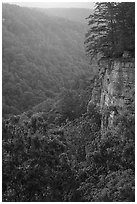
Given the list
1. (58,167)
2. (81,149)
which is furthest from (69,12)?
(58,167)

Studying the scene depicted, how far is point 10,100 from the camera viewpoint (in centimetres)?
7781

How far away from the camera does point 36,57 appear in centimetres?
11062

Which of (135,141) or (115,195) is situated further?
(135,141)

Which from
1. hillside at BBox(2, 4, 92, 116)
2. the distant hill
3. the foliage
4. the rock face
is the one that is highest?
the distant hill

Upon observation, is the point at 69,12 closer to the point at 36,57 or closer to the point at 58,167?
the point at 36,57

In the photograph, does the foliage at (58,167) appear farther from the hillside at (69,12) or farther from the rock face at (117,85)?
the hillside at (69,12)

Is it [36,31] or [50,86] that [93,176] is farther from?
[36,31]

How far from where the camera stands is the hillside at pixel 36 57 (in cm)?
8225

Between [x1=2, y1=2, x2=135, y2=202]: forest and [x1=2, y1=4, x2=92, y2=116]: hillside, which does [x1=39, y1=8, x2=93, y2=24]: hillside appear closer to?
[x1=2, y1=4, x2=92, y2=116]: hillside

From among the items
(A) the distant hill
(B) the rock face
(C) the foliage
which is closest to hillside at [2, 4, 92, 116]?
(A) the distant hill

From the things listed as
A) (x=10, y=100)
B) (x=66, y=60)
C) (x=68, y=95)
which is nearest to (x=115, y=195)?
(x=68, y=95)

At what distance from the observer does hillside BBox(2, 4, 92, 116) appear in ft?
270

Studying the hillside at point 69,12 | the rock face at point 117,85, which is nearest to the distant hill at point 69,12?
the hillside at point 69,12

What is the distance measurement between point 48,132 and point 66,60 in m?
99.5
